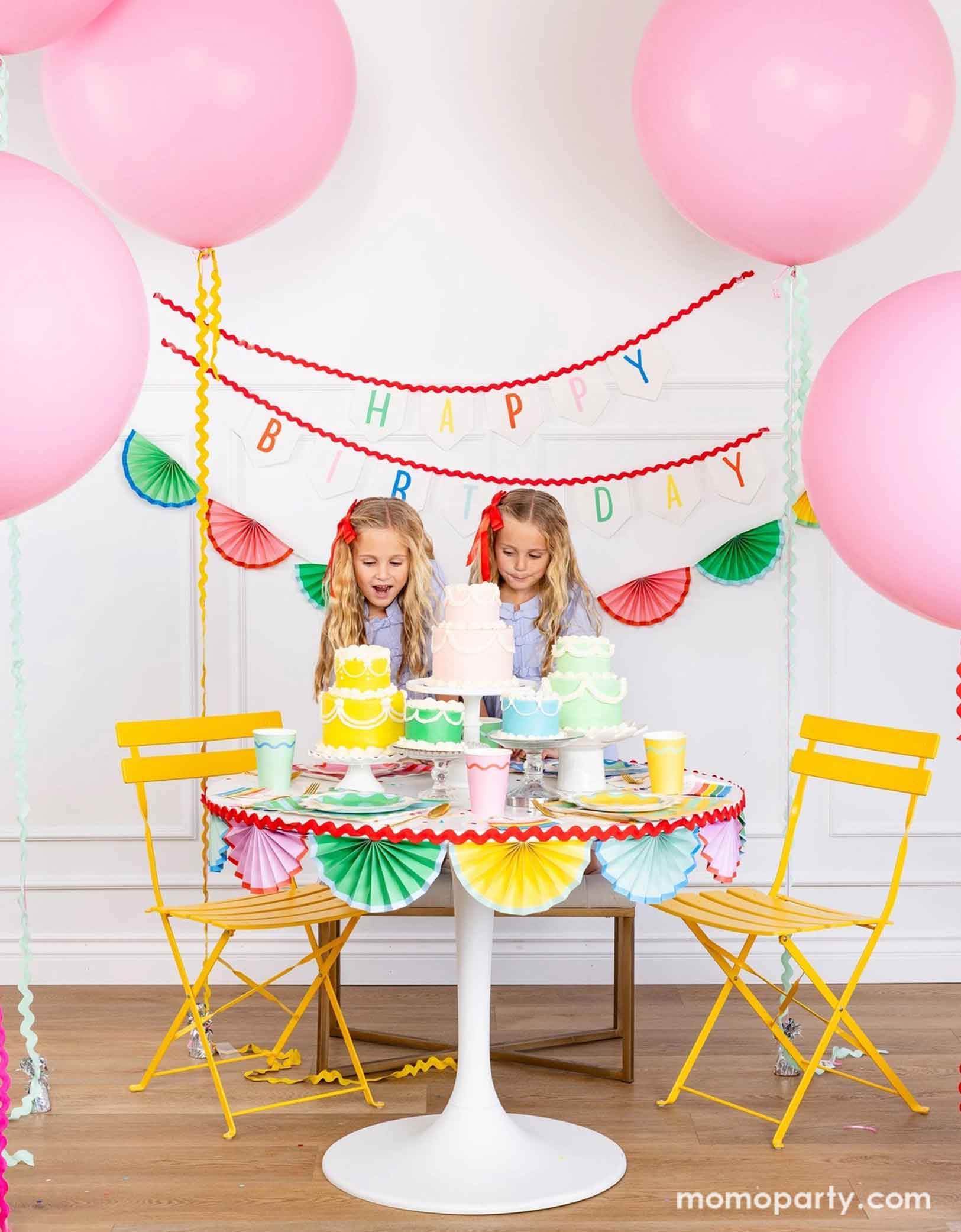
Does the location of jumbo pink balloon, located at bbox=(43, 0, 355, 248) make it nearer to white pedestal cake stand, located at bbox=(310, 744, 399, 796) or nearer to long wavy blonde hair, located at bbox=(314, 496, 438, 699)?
long wavy blonde hair, located at bbox=(314, 496, 438, 699)

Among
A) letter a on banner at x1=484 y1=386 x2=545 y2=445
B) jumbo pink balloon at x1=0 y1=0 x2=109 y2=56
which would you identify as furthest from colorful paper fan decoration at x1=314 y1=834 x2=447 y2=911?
letter a on banner at x1=484 y1=386 x2=545 y2=445

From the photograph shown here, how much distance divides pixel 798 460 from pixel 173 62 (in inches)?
81.7

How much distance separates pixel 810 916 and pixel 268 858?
1202 mm

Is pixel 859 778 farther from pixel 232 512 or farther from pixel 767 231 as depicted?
pixel 232 512

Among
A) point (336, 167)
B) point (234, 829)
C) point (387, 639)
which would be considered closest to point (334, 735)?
point (234, 829)

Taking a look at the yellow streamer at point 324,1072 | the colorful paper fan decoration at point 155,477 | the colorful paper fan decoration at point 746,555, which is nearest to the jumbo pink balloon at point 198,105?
the colorful paper fan decoration at point 155,477

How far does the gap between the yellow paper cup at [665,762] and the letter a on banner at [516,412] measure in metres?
1.50

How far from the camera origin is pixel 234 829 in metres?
2.52

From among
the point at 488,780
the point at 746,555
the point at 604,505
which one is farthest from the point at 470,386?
the point at 488,780

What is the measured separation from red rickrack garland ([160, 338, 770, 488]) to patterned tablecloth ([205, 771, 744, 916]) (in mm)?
1574

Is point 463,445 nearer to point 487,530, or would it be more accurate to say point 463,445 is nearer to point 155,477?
point 487,530

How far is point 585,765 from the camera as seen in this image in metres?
A: 2.61

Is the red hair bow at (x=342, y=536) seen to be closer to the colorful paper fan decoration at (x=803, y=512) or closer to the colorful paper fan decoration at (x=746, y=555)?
the colorful paper fan decoration at (x=746, y=555)

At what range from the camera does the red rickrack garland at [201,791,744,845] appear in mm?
2338
